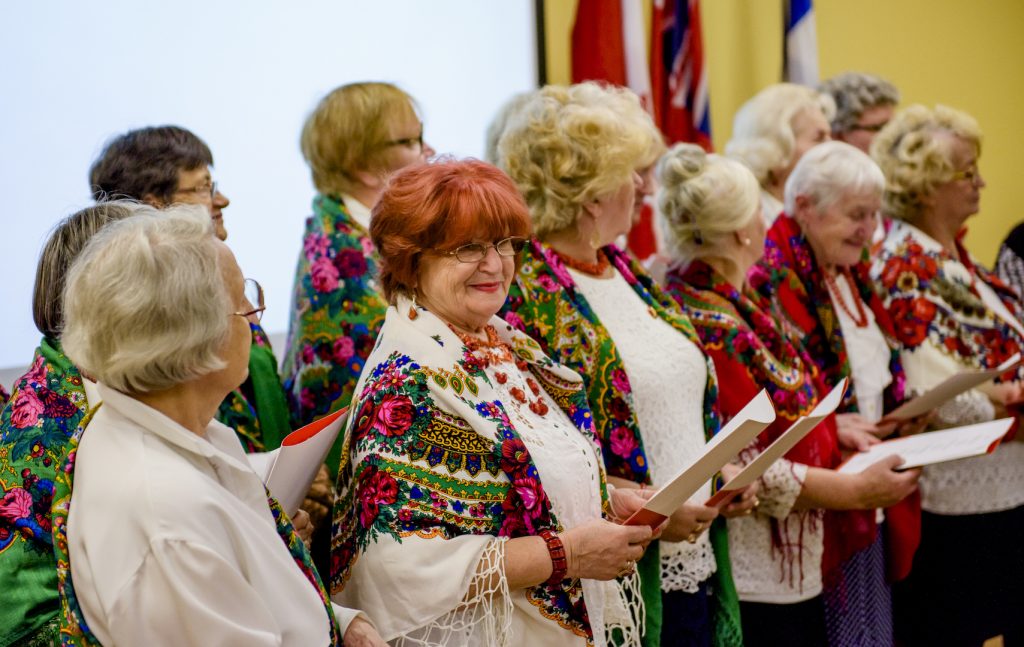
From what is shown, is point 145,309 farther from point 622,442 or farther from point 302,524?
point 622,442

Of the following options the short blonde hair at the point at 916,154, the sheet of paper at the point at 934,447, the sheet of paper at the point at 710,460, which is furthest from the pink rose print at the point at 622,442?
the short blonde hair at the point at 916,154

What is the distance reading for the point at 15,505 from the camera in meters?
1.46

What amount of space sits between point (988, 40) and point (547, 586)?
5.25 metres

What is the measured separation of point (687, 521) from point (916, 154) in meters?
1.71

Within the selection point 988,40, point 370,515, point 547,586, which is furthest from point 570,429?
point 988,40

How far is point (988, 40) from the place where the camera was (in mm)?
5965

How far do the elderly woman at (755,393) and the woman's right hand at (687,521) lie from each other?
367 mm

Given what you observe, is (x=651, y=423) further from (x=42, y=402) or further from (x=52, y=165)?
(x=52, y=165)

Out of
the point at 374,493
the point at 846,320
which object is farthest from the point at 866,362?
the point at 374,493

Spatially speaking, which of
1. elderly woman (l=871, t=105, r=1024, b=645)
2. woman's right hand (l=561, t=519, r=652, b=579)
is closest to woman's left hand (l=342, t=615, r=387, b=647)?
woman's right hand (l=561, t=519, r=652, b=579)

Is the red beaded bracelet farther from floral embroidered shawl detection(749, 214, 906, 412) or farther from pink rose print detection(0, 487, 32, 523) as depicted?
floral embroidered shawl detection(749, 214, 906, 412)

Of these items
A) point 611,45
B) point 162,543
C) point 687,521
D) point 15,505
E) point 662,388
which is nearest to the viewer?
point 162,543

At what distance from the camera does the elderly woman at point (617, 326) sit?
2191 millimetres

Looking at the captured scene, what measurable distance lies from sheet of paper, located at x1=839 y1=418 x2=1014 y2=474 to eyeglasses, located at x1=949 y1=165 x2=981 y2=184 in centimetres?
91
